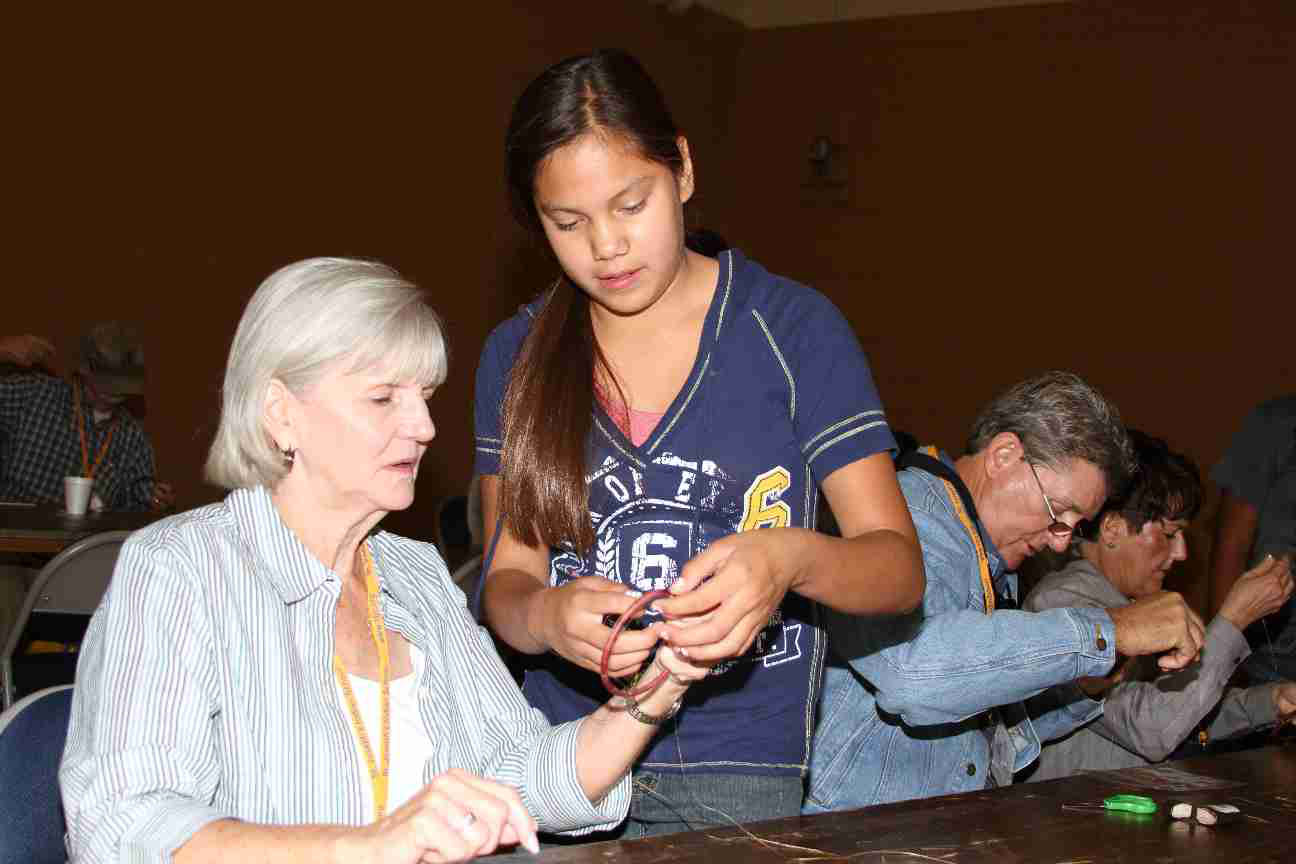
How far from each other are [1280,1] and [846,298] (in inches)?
112

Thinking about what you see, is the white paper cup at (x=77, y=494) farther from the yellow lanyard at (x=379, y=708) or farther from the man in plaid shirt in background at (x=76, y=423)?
the yellow lanyard at (x=379, y=708)

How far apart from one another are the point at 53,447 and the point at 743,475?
465 centimetres

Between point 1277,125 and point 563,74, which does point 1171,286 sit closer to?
point 1277,125

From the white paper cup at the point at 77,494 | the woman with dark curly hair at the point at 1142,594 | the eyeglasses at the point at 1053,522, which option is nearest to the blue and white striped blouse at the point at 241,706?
Result: the eyeglasses at the point at 1053,522

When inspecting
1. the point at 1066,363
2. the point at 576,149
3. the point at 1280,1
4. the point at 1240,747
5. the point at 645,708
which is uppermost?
the point at 1280,1

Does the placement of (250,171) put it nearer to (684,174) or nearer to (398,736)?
(684,174)

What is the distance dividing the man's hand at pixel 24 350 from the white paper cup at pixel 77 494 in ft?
2.31

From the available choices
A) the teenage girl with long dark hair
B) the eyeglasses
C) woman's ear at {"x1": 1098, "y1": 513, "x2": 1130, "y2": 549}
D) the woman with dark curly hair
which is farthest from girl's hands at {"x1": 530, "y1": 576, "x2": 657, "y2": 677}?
woman's ear at {"x1": 1098, "y1": 513, "x2": 1130, "y2": 549}

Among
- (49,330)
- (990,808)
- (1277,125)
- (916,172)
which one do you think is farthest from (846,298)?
(990,808)

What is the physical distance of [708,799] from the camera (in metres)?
1.73

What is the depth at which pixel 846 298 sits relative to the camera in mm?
8406

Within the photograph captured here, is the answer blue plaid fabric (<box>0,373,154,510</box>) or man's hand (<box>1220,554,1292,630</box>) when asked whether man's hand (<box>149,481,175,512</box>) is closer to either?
blue plaid fabric (<box>0,373,154,510</box>)

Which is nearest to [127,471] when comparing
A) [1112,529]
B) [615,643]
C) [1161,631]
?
[1112,529]

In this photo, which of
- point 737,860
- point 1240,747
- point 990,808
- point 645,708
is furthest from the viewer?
point 1240,747
